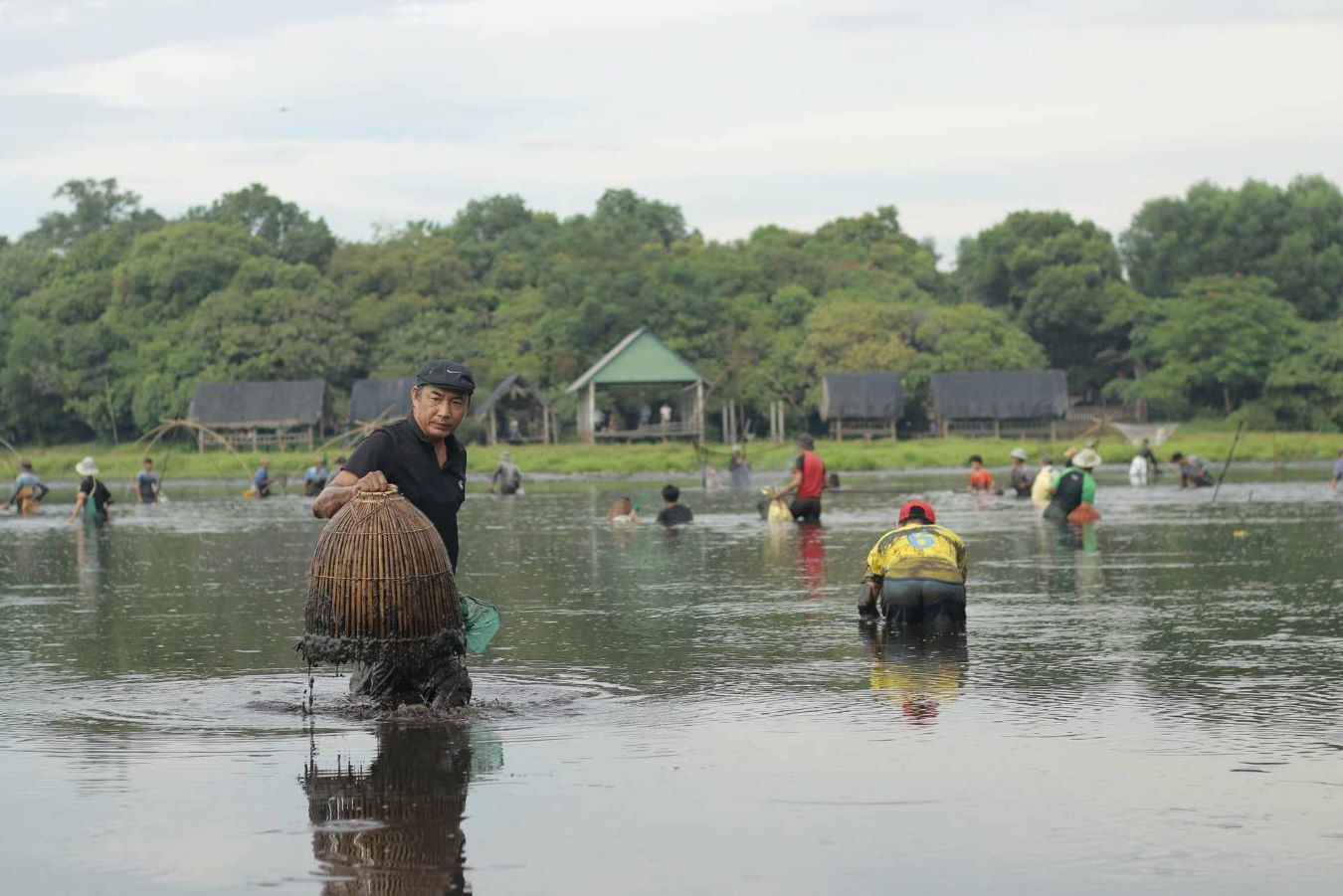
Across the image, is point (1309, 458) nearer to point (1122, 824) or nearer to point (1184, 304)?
point (1184, 304)

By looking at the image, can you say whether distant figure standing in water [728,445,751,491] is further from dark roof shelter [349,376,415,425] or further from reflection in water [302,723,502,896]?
reflection in water [302,723,502,896]

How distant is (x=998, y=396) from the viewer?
73500mm

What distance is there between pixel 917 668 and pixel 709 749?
3267 mm

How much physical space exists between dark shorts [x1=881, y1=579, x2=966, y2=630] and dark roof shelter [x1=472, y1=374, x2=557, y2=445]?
5960cm

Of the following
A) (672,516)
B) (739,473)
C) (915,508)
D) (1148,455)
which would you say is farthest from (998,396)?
(915,508)

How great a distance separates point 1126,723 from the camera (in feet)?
33.8

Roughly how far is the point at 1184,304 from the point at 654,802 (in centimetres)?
6994

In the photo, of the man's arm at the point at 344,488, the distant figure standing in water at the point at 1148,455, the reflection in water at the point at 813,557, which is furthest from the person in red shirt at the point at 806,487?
the man's arm at the point at 344,488

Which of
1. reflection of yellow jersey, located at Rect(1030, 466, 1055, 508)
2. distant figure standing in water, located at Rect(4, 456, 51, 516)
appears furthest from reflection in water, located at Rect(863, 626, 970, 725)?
distant figure standing in water, located at Rect(4, 456, 51, 516)

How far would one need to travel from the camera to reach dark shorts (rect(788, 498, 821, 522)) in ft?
97.2

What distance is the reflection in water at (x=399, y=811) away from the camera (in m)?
7.16

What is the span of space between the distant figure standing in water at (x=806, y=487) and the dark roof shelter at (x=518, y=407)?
44552 mm

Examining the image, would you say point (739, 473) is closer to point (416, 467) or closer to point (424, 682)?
point (424, 682)

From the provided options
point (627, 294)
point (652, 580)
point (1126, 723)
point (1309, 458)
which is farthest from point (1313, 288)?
point (1126, 723)
